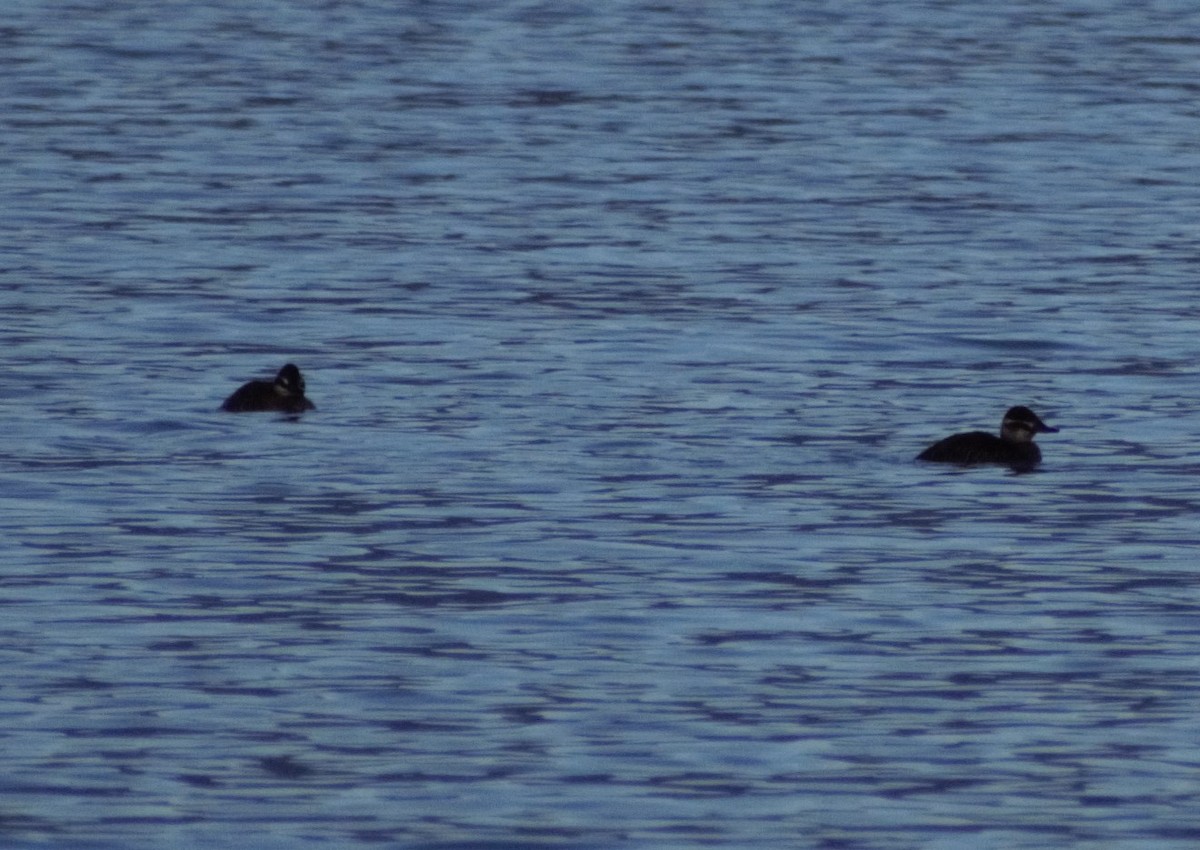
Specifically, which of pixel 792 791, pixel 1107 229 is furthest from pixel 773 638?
pixel 1107 229

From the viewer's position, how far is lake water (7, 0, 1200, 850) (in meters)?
10.9

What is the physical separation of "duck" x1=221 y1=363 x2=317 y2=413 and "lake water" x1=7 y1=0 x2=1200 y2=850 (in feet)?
0.46

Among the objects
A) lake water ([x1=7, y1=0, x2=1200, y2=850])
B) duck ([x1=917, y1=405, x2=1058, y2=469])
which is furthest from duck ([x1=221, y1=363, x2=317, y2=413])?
duck ([x1=917, y1=405, x2=1058, y2=469])

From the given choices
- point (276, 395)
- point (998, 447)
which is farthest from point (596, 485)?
point (276, 395)

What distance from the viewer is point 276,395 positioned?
1827 cm

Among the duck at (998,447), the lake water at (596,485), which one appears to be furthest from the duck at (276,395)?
the duck at (998,447)

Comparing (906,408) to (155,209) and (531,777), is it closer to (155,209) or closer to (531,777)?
(531,777)

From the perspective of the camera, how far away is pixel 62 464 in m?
16.8

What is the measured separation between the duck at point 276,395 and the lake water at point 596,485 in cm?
14

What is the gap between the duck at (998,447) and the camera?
16.8 metres

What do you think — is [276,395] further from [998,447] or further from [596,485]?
[998,447]

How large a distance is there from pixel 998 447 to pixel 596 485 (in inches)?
86.5

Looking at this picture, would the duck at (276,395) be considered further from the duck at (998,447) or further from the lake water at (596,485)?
the duck at (998,447)

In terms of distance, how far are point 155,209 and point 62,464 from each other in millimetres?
12323
